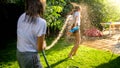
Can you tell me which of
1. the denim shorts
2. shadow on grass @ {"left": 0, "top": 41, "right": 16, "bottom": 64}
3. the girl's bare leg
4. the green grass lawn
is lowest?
the green grass lawn

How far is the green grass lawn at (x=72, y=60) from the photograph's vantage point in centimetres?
785

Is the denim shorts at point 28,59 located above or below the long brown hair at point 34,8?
below

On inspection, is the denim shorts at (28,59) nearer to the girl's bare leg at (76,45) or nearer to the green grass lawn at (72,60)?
the green grass lawn at (72,60)

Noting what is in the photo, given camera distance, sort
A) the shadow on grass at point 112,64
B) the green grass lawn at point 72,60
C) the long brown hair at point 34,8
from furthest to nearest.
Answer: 1. the green grass lawn at point 72,60
2. the shadow on grass at point 112,64
3. the long brown hair at point 34,8

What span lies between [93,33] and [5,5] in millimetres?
4392

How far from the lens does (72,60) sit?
8328mm

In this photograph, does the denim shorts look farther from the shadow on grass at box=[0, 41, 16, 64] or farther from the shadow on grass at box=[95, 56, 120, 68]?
the shadow on grass at box=[0, 41, 16, 64]

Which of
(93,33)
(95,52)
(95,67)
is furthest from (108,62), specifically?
(93,33)

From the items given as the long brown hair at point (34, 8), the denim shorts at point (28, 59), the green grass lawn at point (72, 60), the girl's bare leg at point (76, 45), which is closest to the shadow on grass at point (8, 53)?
the green grass lawn at point (72, 60)

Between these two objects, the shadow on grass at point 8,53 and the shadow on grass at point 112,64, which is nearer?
the shadow on grass at point 112,64

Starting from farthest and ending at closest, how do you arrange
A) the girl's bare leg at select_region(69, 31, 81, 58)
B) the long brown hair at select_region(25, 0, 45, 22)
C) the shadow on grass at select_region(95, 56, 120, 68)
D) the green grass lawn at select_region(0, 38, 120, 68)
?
the girl's bare leg at select_region(69, 31, 81, 58) < the green grass lawn at select_region(0, 38, 120, 68) < the shadow on grass at select_region(95, 56, 120, 68) < the long brown hair at select_region(25, 0, 45, 22)

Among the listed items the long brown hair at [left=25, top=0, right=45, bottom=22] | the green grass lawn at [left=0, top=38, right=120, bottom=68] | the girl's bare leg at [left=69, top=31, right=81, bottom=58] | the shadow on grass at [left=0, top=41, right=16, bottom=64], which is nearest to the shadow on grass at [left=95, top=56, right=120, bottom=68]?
the green grass lawn at [left=0, top=38, right=120, bottom=68]

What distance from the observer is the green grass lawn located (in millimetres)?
7850

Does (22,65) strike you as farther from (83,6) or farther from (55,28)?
(83,6)
